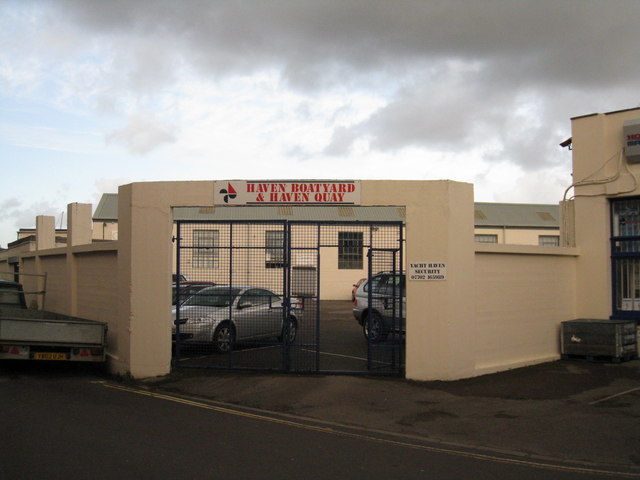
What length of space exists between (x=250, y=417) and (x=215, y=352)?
420 centimetres

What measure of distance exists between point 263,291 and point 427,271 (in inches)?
125

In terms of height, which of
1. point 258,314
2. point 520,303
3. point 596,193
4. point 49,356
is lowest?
point 49,356

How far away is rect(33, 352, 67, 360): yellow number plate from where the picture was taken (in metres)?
12.2

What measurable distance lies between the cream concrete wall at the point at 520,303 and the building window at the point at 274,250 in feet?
12.2

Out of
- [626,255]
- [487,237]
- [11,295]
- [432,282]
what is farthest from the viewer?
[487,237]

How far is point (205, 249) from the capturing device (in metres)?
12.6

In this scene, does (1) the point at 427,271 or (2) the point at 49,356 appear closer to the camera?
(1) the point at 427,271

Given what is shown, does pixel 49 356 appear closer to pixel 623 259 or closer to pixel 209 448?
pixel 209 448

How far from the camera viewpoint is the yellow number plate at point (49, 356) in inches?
479

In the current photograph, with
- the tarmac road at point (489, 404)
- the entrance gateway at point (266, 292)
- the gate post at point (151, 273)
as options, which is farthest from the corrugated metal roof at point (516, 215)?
the gate post at point (151, 273)

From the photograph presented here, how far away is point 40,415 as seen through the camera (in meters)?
8.90

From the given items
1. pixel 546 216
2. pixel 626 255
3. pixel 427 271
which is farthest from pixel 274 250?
pixel 546 216

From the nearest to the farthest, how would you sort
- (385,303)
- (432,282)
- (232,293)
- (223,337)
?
1. (432,282)
2. (232,293)
3. (385,303)
4. (223,337)

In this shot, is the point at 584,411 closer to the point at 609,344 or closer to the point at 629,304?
the point at 609,344
